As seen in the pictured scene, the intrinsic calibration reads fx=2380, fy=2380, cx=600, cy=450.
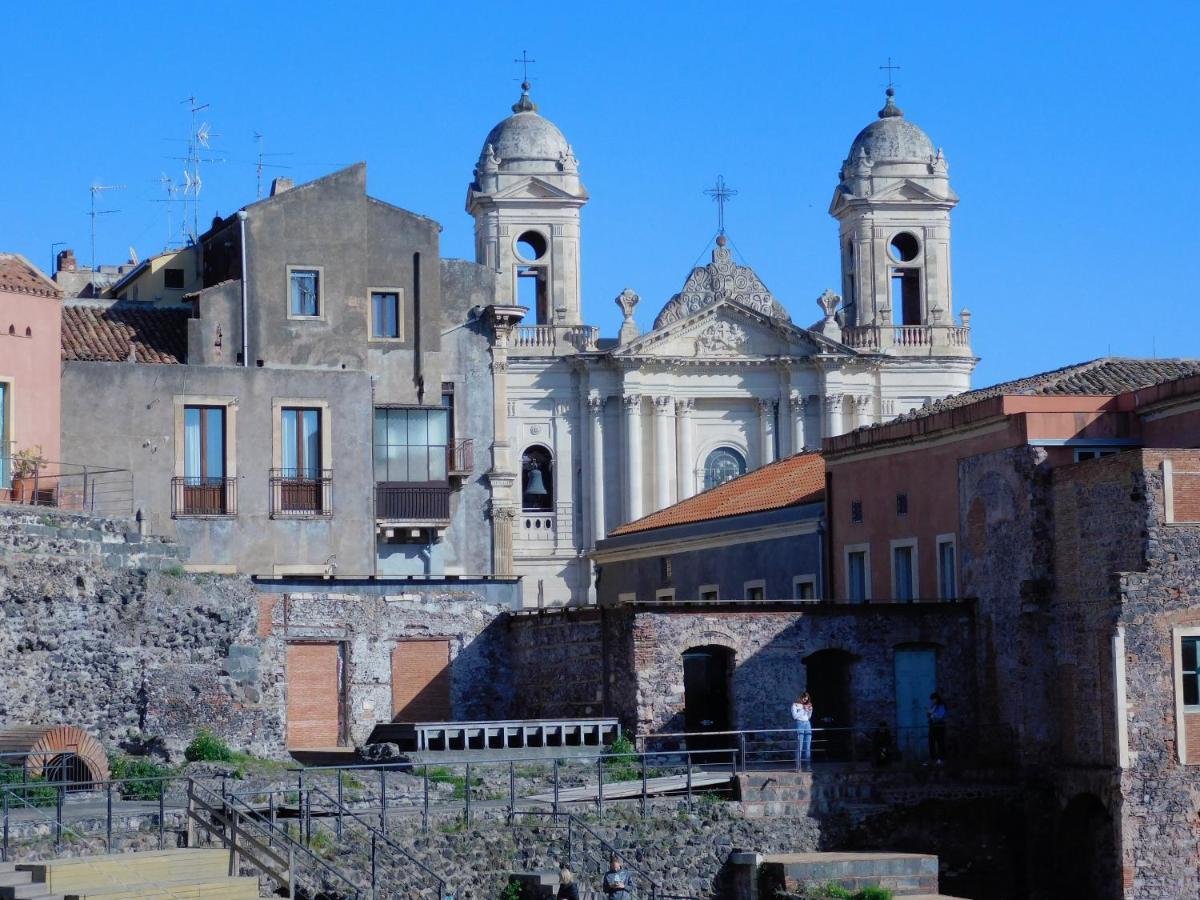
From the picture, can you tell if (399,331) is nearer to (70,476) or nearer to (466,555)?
(466,555)

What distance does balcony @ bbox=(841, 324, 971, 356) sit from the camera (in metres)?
78.8

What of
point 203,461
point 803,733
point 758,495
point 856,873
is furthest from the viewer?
point 758,495

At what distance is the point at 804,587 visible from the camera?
45.9 metres

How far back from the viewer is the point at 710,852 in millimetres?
34500

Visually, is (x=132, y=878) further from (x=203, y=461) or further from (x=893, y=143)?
(x=893, y=143)

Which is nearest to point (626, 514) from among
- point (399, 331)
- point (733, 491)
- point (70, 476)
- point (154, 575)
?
point (733, 491)

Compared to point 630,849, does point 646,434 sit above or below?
above

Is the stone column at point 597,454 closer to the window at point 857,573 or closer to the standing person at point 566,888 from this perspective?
the window at point 857,573

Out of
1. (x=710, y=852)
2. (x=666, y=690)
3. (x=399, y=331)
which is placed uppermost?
(x=399, y=331)

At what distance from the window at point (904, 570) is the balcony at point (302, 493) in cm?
1062

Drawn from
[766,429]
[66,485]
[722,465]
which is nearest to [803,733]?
[66,485]

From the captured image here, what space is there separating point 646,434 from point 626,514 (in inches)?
106

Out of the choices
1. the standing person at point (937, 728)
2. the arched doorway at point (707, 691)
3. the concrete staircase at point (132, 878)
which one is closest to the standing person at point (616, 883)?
the concrete staircase at point (132, 878)

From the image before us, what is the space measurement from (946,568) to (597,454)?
35.4m
